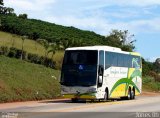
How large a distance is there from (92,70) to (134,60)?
7920mm

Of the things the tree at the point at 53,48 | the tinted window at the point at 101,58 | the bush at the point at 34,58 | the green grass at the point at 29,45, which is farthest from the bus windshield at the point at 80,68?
the tree at the point at 53,48

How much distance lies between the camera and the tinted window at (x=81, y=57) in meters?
33.4

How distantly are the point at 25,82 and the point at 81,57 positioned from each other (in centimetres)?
849

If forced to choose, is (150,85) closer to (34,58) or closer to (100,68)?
(34,58)

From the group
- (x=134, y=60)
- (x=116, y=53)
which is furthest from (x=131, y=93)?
(x=116, y=53)

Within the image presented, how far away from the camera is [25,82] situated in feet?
133

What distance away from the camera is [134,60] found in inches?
1596

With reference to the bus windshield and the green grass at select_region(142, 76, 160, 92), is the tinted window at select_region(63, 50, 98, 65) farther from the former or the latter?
the green grass at select_region(142, 76, 160, 92)

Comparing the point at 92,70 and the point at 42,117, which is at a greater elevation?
the point at 92,70

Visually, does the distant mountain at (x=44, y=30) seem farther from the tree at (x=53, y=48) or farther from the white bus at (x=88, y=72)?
the white bus at (x=88, y=72)

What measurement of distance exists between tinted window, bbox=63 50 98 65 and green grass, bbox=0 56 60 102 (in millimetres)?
4857

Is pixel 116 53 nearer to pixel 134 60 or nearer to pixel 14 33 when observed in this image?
pixel 134 60

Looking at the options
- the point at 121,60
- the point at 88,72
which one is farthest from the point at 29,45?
the point at 88,72

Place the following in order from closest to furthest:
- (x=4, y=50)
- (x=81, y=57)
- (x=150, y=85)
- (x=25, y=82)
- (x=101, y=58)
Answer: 1. (x=81, y=57)
2. (x=101, y=58)
3. (x=25, y=82)
4. (x=4, y=50)
5. (x=150, y=85)
